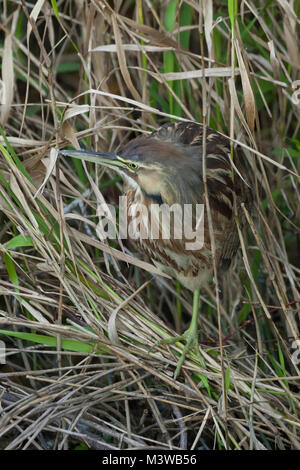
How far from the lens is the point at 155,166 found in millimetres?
1383

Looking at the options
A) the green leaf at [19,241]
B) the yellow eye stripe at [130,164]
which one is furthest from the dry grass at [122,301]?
the yellow eye stripe at [130,164]

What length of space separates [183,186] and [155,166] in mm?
80

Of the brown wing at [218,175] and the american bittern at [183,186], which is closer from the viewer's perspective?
the american bittern at [183,186]

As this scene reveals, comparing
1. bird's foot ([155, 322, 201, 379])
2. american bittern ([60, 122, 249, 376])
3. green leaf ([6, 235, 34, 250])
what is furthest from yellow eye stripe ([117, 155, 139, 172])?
bird's foot ([155, 322, 201, 379])

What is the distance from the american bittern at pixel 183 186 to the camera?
1387 mm

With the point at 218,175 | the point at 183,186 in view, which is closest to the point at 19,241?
the point at 183,186

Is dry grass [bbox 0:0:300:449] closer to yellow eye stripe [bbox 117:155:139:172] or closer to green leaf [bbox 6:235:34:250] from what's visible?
green leaf [bbox 6:235:34:250]

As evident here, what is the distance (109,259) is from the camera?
1.67m

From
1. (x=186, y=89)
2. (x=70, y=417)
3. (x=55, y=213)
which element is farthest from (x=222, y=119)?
(x=70, y=417)

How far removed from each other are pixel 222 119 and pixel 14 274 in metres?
0.71

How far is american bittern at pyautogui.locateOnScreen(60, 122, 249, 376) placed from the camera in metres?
1.39

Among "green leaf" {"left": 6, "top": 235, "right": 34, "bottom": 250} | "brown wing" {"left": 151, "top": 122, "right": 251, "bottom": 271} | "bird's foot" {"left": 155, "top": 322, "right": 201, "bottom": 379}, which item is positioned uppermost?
"brown wing" {"left": 151, "top": 122, "right": 251, "bottom": 271}

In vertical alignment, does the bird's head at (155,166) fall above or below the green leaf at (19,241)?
above

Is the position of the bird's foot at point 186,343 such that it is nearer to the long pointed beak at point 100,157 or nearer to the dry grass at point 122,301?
the dry grass at point 122,301
